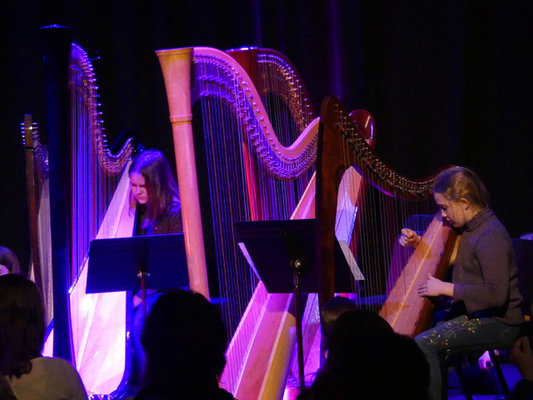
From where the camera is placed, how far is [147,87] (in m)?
6.09

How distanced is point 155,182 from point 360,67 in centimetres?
192

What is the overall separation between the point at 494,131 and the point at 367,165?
244 centimetres

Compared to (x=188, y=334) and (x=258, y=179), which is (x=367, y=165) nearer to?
(x=258, y=179)

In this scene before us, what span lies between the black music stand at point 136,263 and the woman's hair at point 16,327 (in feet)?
4.94

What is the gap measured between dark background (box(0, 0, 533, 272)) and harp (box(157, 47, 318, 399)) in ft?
3.49

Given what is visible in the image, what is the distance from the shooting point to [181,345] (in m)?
1.83

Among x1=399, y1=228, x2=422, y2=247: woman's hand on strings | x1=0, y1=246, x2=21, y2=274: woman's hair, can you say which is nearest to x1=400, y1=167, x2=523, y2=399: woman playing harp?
x1=399, y1=228, x2=422, y2=247: woman's hand on strings

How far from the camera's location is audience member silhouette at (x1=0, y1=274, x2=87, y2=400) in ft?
7.19

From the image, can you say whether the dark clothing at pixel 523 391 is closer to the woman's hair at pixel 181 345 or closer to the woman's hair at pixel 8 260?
the woman's hair at pixel 181 345

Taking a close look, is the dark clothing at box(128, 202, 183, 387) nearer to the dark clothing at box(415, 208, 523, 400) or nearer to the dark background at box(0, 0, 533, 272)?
the dark background at box(0, 0, 533, 272)

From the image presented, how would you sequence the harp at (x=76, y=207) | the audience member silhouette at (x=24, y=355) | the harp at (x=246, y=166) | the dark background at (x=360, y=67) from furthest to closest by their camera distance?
the dark background at (x=360, y=67) → the harp at (x=246, y=166) → the harp at (x=76, y=207) → the audience member silhouette at (x=24, y=355)

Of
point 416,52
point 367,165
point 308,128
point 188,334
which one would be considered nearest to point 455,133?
point 416,52

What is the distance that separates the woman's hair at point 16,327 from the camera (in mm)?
2193

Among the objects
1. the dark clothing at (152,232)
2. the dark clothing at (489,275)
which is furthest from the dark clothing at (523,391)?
the dark clothing at (152,232)
